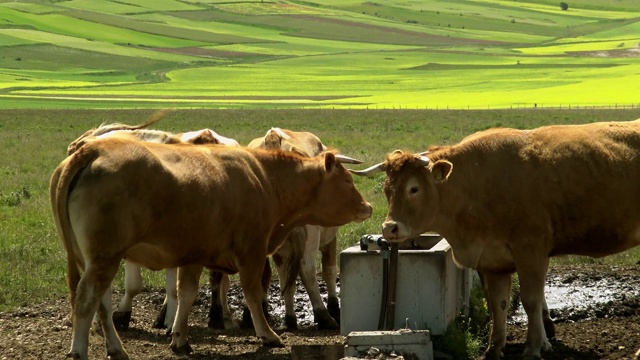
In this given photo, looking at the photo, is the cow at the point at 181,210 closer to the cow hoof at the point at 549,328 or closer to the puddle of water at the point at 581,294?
the cow hoof at the point at 549,328

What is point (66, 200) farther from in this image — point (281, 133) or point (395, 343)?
point (281, 133)

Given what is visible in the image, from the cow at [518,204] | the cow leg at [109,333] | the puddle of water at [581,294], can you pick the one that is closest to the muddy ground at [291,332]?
the puddle of water at [581,294]

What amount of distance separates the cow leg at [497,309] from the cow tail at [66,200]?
13.5ft

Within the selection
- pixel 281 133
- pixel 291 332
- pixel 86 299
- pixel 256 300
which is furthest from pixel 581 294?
pixel 86 299

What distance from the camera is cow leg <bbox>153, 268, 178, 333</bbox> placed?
13.1 meters

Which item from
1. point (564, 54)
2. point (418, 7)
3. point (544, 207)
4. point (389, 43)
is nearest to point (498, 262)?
point (544, 207)

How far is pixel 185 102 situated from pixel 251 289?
2906 inches

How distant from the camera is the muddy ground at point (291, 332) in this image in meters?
11.7

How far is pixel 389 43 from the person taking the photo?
495 ft

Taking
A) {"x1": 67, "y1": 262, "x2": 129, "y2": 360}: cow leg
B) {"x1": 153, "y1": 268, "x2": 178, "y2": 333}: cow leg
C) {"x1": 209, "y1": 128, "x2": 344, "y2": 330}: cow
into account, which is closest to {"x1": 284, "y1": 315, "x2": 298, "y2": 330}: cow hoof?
{"x1": 209, "y1": 128, "x2": 344, "y2": 330}: cow

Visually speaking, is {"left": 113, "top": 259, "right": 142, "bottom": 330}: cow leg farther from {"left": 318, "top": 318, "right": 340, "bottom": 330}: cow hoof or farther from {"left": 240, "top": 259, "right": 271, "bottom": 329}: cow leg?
{"left": 318, "top": 318, "right": 340, "bottom": 330}: cow hoof

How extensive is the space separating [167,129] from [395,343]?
43.2 meters

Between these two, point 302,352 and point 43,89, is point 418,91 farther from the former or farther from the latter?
point 302,352

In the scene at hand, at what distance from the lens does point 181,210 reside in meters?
10.9
